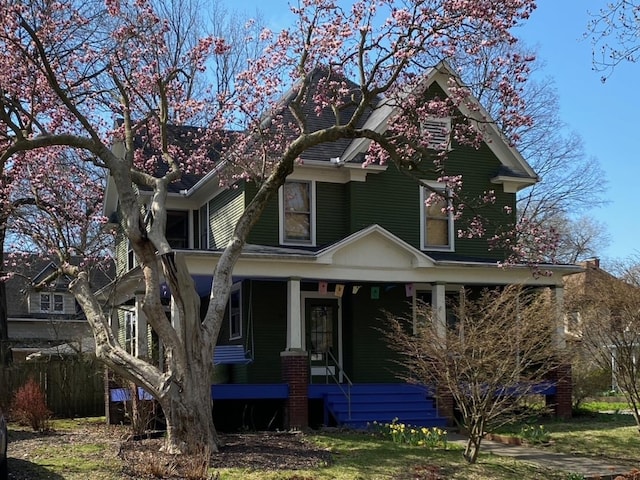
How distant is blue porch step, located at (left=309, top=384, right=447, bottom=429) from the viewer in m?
16.7

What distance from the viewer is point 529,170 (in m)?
21.4

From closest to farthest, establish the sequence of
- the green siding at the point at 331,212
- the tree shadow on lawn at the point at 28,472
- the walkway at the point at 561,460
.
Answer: the tree shadow on lawn at the point at 28,472 → the walkway at the point at 561,460 → the green siding at the point at 331,212

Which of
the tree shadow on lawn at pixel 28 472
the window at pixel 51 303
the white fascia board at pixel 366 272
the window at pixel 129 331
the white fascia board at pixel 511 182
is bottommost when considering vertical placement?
the tree shadow on lawn at pixel 28 472

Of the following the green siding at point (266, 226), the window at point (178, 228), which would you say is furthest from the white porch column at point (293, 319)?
the window at point (178, 228)

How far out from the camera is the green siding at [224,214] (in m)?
19.2

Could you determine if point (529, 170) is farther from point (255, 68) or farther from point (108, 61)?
point (108, 61)

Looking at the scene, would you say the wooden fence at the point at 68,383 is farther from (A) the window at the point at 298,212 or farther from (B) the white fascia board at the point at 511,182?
(B) the white fascia board at the point at 511,182

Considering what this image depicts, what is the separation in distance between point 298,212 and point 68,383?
8.46 metres

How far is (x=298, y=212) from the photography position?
63.2ft

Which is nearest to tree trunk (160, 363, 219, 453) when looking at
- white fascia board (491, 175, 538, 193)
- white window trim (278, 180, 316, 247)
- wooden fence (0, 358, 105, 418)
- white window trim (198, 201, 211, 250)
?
white window trim (278, 180, 316, 247)

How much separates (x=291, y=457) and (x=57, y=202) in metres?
10.3

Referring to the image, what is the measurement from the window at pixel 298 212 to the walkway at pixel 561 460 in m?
6.28

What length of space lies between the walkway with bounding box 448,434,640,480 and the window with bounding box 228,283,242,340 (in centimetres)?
658

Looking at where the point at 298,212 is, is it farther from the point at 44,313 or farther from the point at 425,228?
the point at 44,313
